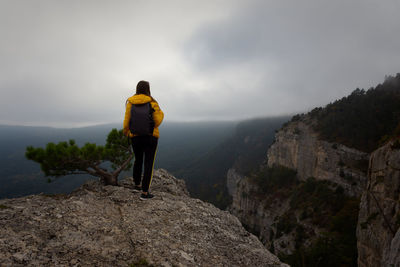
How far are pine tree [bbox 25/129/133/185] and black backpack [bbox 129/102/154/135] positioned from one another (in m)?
3.15

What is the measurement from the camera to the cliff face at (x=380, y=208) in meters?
14.3

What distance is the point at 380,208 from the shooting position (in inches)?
621

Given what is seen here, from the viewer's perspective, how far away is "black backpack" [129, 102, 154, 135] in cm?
546

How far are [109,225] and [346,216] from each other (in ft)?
145

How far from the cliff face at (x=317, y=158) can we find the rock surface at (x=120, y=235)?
154 ft

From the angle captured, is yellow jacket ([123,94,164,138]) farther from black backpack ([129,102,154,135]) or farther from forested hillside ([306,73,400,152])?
forested hillside ([306,73,400,152])

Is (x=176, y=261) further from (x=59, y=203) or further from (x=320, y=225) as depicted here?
(x=320, y=225)

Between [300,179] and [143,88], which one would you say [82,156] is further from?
[300,179]

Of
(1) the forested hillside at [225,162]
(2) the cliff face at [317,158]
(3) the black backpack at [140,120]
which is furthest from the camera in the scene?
(1) the forested hillside at [225,162]

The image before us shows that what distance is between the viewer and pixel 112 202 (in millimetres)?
6023

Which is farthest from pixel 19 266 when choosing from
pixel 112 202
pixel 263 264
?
pixel 263 264

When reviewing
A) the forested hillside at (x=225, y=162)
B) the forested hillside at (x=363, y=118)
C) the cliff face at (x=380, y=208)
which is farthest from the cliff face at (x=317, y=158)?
the forested hillside at (x=225, y=162)

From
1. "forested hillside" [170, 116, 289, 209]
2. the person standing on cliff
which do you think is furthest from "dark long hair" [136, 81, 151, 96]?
"forested hillside" [170, 116, 289, 209]

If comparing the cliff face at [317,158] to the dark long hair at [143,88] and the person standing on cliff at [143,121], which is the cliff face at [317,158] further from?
the dark long hair at [143,88]
